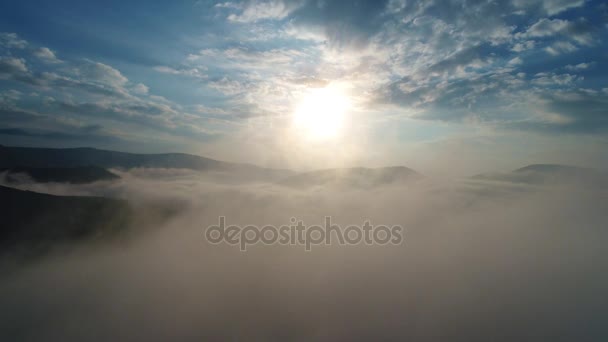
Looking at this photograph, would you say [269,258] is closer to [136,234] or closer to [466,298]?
[136,234]

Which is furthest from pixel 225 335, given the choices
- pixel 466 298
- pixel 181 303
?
pixel 466 298

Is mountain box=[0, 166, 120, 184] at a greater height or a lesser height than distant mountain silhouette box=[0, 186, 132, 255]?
greater

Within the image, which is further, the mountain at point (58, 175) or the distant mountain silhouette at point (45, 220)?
the mountain at point (58, 175)

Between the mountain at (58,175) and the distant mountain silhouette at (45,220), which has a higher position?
Answer: the mountain at (58,175)

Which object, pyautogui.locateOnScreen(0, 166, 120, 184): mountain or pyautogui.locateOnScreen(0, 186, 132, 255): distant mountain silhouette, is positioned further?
pyautogui.locateOnScreen(0, 166, 120, 184): mountain
